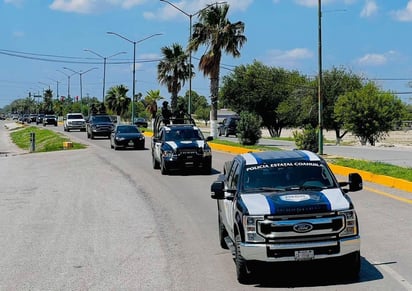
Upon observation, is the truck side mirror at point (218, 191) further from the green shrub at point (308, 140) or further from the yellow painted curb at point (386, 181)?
the green shrub at point (308, 140)

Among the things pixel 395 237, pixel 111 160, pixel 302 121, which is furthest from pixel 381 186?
pixel 302 121

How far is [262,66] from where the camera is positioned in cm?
7638

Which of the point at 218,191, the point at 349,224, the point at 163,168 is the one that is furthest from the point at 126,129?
the point at 349,224

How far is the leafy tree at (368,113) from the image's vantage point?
4838 cm

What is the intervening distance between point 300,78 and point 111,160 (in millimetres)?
49575

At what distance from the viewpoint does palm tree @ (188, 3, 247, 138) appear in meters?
44.6

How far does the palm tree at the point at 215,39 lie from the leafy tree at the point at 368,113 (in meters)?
9.90

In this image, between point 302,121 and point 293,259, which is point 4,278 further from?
point 302,121

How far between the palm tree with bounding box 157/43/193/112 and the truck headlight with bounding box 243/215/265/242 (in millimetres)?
53253

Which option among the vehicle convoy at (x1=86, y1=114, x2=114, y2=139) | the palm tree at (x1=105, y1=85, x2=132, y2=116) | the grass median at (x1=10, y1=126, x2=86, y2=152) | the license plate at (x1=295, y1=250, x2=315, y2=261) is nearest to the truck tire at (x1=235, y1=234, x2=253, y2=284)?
the license plate at (x1=295, y1=250, x2=315, y2=261)

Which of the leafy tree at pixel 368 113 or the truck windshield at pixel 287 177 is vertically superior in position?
the leafy tree at pixel 368 113

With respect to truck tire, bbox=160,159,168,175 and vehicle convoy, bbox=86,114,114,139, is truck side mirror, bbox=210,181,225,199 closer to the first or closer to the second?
truck tire, bbox=160,159,168,175

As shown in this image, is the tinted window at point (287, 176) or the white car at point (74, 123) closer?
the tinted window at point (287, 176)

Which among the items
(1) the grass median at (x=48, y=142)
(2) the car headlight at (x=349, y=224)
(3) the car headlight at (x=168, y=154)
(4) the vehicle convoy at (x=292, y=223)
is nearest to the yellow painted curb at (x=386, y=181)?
(3) the car headlight at (x=168, y=154)
